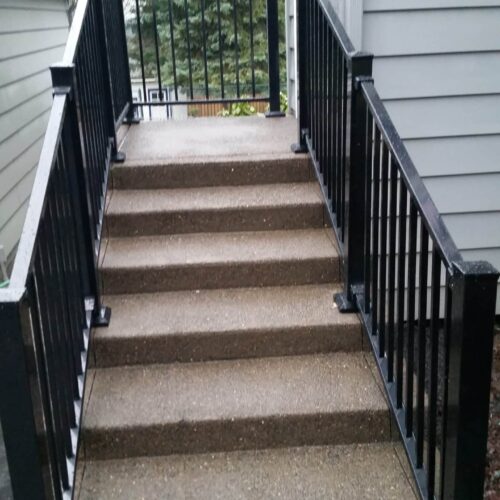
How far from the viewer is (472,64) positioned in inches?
136

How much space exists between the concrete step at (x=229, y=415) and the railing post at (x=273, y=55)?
8.33 feet

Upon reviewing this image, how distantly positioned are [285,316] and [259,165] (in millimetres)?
979

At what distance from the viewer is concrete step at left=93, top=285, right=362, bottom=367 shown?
8.54ft

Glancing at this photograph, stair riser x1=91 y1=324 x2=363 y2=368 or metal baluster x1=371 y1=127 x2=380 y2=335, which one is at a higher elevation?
metal baluster x1=371 y1=127 x2=380 y2=335

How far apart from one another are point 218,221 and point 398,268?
1.23 meters

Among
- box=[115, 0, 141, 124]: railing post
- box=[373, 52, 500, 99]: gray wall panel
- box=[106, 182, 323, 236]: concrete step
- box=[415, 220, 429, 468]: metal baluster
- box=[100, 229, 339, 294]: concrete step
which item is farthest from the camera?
box=[115, 0, 141, 124]: railing post

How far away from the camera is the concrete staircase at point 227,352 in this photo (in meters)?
2.27

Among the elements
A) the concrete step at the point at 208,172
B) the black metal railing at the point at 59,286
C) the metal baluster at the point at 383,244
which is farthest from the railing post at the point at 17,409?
the concrete step at the point at 208,172

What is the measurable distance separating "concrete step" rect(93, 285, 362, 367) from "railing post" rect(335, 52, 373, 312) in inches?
5.2

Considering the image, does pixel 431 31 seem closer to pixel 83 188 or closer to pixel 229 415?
pixel 83 188

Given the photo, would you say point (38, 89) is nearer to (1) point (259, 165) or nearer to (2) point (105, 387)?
(1) point (259, 165)

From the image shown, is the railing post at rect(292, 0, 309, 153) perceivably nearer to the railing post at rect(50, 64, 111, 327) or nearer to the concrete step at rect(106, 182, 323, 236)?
the concrete step at rect(106, 182, 323, 236)

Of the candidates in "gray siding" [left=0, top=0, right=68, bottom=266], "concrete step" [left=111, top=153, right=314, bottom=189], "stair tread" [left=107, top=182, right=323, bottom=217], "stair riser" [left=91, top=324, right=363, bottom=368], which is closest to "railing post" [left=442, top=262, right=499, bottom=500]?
"stair riser" [left=91, top=324, right=363, bottom=368]

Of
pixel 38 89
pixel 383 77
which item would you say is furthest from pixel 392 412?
pixel 38 89
